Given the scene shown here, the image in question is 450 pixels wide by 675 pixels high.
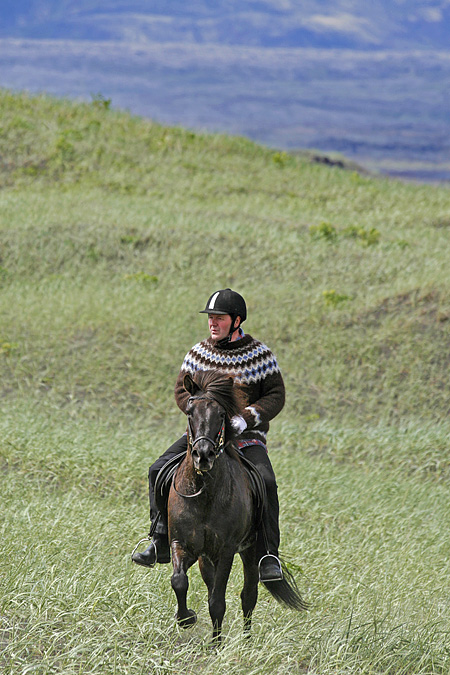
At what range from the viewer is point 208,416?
5281mm

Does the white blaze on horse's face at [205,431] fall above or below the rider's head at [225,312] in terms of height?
below

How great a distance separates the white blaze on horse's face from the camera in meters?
5.21

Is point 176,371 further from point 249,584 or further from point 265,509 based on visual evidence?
point 265,509

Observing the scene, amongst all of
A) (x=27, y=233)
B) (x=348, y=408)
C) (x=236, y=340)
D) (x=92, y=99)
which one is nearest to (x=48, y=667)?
→ (x=236, y=340)

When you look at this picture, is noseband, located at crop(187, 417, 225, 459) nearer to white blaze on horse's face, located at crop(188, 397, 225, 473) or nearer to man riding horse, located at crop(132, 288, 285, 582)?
white blaze on horse's face, located at crop(188, 397, 225, 473)

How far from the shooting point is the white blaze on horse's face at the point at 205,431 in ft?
17.1

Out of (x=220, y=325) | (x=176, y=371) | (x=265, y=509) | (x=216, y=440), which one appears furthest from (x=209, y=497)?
(x=176, y=371)

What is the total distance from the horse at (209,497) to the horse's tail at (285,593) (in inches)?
22.1

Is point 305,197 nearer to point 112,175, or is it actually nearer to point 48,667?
point 112,175

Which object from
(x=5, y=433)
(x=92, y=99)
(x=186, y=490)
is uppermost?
(x=92, y=99)

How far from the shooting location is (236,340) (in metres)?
6.50

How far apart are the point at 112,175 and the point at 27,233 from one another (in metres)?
7.58

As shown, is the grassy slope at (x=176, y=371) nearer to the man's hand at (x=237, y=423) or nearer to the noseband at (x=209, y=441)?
the noseband at (x=209, y=441)

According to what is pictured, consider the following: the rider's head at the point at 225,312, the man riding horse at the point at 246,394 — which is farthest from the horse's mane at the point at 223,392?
the rider's head at the point at 225,312
